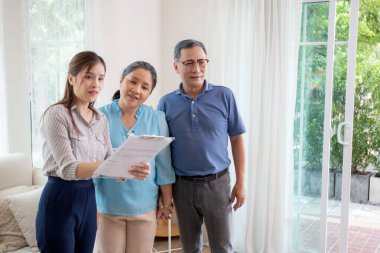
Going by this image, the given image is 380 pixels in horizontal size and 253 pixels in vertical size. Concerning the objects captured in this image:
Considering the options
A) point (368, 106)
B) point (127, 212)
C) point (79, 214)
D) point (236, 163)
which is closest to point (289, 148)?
point (236, 163)

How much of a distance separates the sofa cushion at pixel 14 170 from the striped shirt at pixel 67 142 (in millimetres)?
1432

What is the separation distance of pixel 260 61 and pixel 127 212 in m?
1.81

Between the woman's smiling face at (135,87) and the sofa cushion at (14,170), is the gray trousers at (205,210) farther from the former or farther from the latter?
the sofa cushion at (14,170)

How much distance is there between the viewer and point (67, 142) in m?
1.57

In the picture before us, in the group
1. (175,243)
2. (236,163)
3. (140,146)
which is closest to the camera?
(140,146)

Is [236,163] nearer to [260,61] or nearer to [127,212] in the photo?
[127,212]

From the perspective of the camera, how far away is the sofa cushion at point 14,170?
2.87 m

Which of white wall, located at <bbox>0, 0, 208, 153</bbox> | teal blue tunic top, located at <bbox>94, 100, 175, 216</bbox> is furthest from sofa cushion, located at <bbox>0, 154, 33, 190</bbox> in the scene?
teal blue tunic top, located at <bbox>94, 100, 175, 216</bbox>

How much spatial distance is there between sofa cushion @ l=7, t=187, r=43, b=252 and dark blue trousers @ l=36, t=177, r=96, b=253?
1070 millimetres

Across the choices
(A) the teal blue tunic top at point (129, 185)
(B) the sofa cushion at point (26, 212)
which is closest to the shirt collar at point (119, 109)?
(A) the teal blue tunic top at point (129, 185)

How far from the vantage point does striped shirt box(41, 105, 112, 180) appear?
155 centimetres

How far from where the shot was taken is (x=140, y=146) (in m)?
1.55

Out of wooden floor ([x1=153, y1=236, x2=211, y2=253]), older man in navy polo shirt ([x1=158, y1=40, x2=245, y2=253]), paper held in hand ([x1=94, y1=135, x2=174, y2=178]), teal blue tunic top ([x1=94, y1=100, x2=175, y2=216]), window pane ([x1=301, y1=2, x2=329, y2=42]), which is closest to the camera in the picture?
paper held in hand ([x1=94, y1=135, x2=174, y2=178])

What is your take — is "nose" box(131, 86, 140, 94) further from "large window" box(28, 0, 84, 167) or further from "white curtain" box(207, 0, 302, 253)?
"large window" box(28, 0, 84, 167)
